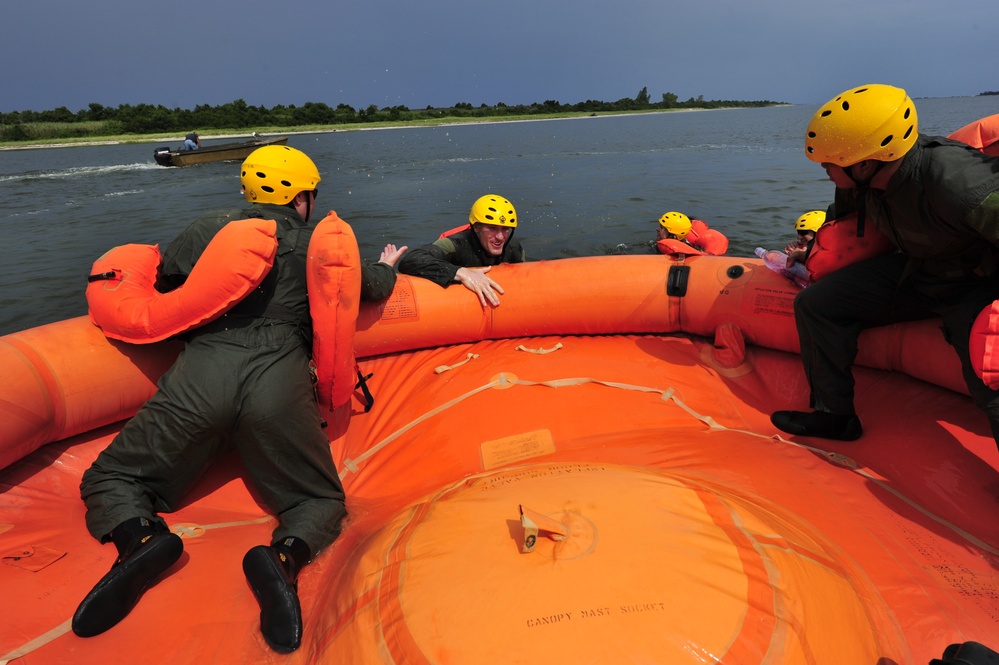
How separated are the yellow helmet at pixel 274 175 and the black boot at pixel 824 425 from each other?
249 centimetres

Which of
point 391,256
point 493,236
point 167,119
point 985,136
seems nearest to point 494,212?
point 493,236

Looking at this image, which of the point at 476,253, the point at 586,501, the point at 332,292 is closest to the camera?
the point at 586,501

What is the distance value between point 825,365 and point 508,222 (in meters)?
2.14

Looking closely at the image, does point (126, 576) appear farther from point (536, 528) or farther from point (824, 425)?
point (824, 425)

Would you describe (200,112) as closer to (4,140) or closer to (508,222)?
(4,140)

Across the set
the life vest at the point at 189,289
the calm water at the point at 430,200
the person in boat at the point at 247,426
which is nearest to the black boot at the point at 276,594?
the person in boat at the point at 247,426

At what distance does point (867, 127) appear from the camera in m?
2.07

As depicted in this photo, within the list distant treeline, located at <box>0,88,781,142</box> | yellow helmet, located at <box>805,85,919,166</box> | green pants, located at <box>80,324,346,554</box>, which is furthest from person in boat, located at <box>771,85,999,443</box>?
distant treeline, located at <box>0,88,781,142</box>

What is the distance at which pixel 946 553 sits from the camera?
1.79m

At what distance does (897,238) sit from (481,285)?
208 centimetres

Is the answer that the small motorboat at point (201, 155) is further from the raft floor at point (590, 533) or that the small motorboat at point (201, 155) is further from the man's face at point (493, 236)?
the raft floor at point (590, 533)

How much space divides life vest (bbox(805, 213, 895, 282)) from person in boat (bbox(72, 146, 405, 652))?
2435 mm

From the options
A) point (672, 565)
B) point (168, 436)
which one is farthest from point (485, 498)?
point (168, 436)

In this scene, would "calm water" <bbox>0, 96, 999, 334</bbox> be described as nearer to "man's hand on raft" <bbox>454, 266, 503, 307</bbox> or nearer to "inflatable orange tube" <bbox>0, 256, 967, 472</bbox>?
"inflatable orange tube" <bbox>0, 256, 967, 472</bbox>
